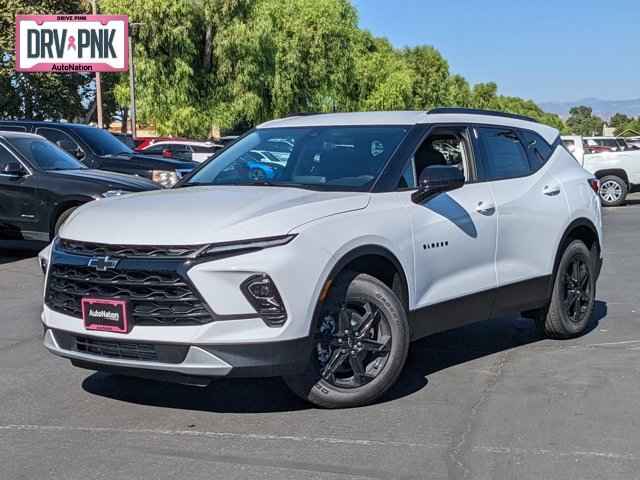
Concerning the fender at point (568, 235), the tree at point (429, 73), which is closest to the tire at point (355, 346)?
the fender at point (568, 235)

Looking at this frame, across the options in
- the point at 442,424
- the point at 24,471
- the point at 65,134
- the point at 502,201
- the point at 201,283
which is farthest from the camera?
the point at 65,134

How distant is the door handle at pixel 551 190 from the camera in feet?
24.6

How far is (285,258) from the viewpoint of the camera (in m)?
5.19

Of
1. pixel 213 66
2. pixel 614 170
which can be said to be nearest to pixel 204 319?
pixel 614 170

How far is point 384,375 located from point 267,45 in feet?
128

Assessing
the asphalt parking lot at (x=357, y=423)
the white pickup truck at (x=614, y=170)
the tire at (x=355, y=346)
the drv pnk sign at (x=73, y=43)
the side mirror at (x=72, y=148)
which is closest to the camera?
the asphalt parking lot at (x=357, y=423)

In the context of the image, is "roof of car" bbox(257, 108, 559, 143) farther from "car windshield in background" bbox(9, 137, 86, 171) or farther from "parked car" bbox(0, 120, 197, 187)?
"parked car" bbox(0, 120, 197, 187)

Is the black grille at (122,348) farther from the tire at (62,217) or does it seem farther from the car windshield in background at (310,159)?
the tire at (62,217)

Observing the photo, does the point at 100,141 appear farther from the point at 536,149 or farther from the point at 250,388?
the point at 250,388

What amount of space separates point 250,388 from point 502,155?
2.62 m

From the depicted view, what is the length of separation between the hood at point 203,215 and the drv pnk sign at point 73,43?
27.3m

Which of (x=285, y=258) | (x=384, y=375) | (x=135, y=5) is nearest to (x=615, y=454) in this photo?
(x=384, y=375)

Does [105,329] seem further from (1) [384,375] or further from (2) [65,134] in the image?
(2) [65,134]

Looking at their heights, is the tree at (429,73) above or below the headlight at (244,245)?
above
